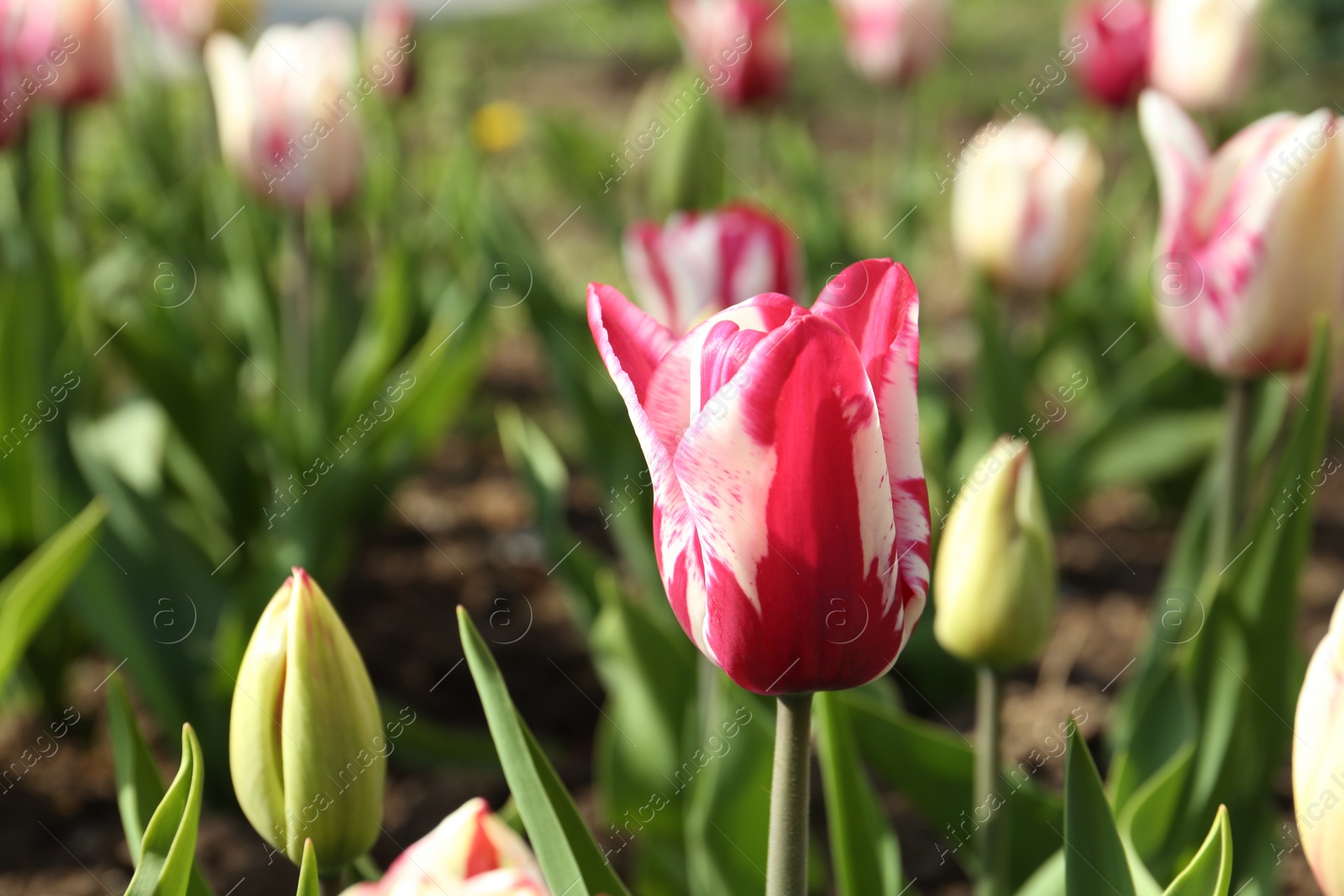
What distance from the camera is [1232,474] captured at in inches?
55.2

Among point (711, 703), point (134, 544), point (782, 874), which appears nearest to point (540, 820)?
point (782, 874)

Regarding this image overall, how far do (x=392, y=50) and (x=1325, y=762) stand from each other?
2235 millimetres

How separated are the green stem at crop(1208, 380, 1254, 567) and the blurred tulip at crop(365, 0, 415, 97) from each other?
1699mm

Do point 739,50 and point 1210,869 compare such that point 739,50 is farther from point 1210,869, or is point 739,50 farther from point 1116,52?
point 1210,869

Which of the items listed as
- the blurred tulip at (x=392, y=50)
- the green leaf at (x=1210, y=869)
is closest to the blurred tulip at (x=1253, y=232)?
the green leaf at (x=1210, y=869)

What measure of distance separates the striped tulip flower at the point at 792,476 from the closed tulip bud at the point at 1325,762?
200mm

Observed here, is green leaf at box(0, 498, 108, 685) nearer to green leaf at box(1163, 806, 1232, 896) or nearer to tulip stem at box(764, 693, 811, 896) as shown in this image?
tulip stem at box(764, 693, 811, 896)

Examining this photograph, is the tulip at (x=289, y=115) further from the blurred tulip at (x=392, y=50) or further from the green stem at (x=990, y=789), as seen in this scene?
the green stem at (x=990, y=789)

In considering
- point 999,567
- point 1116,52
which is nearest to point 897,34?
point 1116,52

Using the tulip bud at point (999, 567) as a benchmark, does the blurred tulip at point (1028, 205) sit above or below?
below

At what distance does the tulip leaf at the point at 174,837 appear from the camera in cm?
70

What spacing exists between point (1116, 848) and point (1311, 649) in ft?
5.03

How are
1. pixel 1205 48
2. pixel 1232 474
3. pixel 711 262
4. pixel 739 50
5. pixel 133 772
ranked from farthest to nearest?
pixel 739 50
pixel 1205 48
pixel 711 262
pixel 1232 474
pixel 133 772

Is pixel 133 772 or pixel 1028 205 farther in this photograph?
pixel 1028 205
